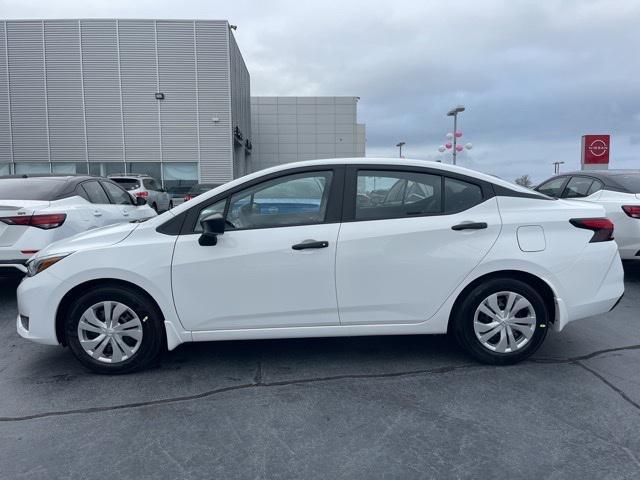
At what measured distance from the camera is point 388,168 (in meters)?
3.94

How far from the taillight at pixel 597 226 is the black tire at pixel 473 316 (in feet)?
1.99

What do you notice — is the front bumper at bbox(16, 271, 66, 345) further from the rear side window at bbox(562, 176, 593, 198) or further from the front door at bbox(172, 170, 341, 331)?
the rear side window at bbox(562, 176, 593, 198)

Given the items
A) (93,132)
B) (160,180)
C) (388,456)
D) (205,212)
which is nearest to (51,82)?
(93,132)

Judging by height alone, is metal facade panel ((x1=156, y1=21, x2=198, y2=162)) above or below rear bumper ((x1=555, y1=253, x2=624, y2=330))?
above

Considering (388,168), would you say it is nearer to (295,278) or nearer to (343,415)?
(295,278)

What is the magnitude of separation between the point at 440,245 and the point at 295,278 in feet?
3.62

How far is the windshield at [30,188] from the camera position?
19.0ft

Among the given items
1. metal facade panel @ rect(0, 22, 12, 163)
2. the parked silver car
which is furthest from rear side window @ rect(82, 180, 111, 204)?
metal facade panel @ rect(0, 22, 12, 163)

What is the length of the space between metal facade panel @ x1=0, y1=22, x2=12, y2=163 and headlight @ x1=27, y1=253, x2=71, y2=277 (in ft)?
95.6

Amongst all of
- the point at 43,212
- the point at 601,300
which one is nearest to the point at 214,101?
the point at 43,212

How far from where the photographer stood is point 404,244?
372 centimetres

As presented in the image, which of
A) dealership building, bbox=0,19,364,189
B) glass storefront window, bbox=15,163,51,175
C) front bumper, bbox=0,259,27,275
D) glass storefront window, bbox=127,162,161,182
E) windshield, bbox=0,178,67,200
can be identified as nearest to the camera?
front bumper, bbox=0,259,27,275

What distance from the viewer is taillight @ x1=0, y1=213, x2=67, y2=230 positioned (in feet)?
17.5

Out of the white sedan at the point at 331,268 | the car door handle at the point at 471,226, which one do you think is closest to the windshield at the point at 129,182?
the white sedan at the point at 331,268
